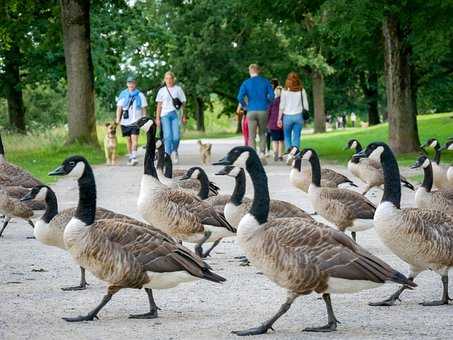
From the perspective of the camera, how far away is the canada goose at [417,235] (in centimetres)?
812

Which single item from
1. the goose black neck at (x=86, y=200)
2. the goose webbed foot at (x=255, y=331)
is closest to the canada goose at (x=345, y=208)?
the goose black neck at (x=86, y=200)

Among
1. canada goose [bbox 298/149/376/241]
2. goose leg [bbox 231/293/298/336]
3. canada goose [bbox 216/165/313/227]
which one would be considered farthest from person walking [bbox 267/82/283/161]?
goose leg [bbox 231/293/298/336]

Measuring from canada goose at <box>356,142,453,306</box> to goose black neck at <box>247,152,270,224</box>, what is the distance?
114 cm

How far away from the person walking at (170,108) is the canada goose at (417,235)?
49.3 feet

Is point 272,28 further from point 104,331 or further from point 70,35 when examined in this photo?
point 104,331

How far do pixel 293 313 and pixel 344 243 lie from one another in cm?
98

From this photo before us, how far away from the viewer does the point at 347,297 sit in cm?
866

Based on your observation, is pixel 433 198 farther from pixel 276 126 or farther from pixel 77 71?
pixel 77 71

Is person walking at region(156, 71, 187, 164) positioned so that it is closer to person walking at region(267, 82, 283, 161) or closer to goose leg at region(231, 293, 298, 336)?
person walking at region(267, 82, 283, 161)

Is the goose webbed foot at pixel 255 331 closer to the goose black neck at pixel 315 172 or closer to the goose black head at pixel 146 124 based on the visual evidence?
the goose black neck at pixel 315 172

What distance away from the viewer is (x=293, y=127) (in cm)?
2373

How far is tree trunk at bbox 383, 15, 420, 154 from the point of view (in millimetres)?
26891

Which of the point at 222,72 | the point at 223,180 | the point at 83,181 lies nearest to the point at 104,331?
the point at 83,181

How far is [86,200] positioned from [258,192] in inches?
57.1
